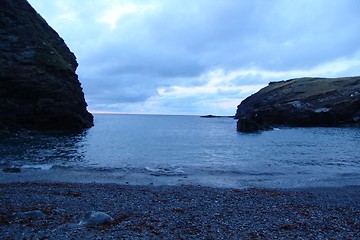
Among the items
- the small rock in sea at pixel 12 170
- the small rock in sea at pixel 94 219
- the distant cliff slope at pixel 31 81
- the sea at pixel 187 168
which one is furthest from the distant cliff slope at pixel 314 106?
the small rock in sea at pixel 94 219

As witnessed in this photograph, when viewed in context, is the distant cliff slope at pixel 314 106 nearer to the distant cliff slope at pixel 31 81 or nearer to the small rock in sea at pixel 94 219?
the distant cliff slope at pixel 31 81

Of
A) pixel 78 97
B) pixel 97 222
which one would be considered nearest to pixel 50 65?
pixel 78 97

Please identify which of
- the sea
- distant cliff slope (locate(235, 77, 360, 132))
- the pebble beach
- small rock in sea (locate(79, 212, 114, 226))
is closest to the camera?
the pebble beach

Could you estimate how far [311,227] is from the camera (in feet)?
39.6

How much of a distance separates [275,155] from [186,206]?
2875 centimetres

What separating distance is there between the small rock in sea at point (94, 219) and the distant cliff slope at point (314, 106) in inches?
3249

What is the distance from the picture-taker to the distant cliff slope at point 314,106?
11194cm

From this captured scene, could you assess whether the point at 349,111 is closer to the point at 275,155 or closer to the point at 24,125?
the point at 275,155

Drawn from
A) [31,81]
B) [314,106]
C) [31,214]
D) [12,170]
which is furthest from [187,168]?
[314,106]

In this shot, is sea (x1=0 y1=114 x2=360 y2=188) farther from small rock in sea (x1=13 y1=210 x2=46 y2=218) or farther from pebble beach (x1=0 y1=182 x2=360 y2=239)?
small rock in sea (x1=13 y1=210 x2=46 y2=218)

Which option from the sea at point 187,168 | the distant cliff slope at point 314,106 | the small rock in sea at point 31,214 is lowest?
the sea at point 187,168

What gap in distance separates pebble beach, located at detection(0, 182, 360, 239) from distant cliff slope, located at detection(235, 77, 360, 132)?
2972 inches

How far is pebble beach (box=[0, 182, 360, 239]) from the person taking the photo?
36.6 feet

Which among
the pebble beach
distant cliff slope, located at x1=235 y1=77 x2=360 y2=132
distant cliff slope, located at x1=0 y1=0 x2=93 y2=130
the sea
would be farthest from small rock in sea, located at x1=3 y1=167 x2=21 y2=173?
distant cliff slope, located at x1=235 y1=77 x2=360 y2=132
